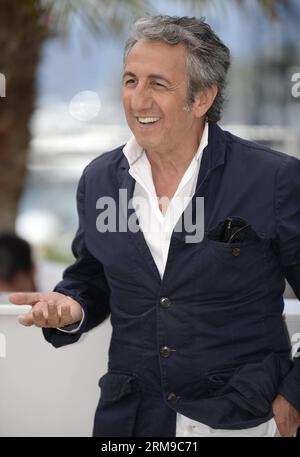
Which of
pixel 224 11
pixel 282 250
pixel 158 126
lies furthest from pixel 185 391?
pixel 224 11

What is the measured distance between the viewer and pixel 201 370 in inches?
64.0

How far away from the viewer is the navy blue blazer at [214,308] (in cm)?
161

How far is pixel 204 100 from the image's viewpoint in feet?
5.60

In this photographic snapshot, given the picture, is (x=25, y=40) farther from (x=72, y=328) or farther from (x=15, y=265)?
(x=72, y=328)

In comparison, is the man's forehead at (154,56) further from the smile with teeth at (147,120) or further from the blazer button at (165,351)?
the blazer button at (165,351)

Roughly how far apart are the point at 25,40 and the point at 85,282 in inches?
A: 107

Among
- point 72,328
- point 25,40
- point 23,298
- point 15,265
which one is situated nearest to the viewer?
point 23,298

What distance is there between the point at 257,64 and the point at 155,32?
5642mm

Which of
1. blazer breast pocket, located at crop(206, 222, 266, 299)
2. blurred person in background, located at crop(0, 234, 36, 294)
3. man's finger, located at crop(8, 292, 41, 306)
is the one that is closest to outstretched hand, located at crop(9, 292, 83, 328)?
man's finger, located at crop(8, 292, 41, 306)

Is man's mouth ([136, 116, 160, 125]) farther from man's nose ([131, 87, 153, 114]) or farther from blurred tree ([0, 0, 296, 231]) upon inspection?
blurred tree ([0, 0, 296, 231])

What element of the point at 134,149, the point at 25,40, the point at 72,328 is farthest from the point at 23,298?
the point at 25,40

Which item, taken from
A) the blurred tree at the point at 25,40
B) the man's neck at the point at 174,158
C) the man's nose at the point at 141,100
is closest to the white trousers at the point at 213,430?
the man's neck at the point at 174,158

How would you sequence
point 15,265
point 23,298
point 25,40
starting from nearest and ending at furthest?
point 23,298
point 25,40
point 15,265
